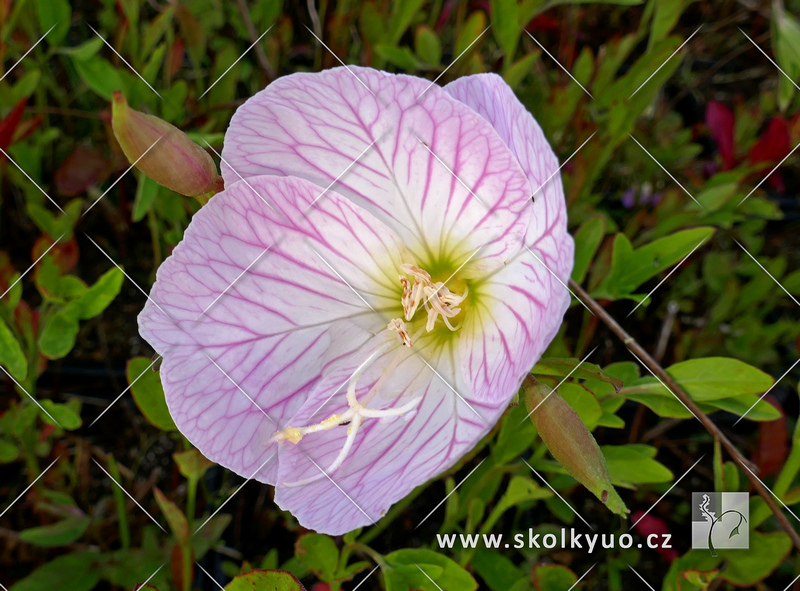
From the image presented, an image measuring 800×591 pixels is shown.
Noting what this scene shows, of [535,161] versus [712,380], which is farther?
[712,380]

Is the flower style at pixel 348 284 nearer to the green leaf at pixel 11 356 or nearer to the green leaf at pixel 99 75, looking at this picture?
the green leaf at pixel 11 356

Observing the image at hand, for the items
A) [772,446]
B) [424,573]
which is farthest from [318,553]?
[772,446]

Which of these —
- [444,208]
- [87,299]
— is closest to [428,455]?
[444,208]

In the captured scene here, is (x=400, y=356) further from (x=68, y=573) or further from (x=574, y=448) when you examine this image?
(x=68, y=573)

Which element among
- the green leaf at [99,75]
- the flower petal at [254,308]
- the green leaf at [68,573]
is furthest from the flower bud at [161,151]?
the green leaf at [68,573]

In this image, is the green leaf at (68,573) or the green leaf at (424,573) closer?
the green leaf at (424,573)

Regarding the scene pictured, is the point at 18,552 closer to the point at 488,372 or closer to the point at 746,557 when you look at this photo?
the point at 488,372
